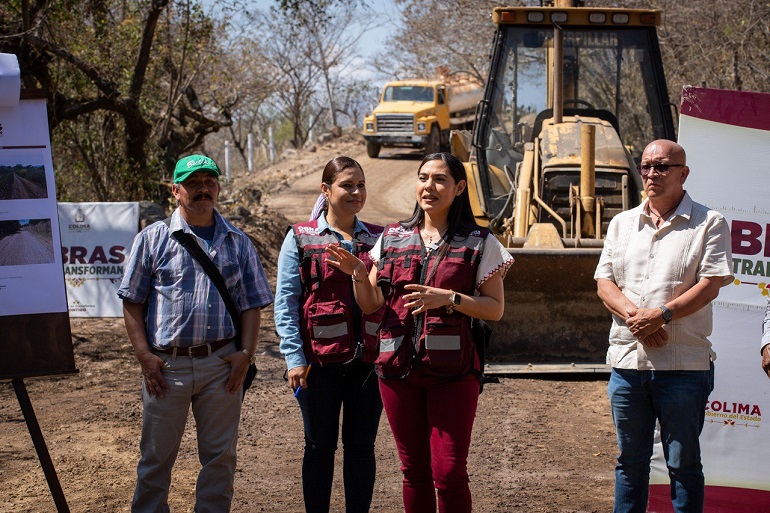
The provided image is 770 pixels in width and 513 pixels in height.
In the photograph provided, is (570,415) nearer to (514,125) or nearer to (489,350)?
(489,350)

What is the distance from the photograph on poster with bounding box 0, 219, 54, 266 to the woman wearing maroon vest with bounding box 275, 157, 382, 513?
3.73ft

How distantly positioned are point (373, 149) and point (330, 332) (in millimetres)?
25360

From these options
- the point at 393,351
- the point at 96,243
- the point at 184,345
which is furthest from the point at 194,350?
the point at 96,243

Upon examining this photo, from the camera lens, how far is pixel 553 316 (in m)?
7.74

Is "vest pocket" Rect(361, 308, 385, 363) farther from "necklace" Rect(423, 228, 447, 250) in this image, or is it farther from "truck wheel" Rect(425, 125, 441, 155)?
"truck wheel" Rect(425, 125, 441, 155)

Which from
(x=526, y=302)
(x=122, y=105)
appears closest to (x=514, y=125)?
(x=526, y=302)

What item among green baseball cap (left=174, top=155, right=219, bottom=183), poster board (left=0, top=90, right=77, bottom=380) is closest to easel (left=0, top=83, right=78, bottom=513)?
poster board (left=0, top=90, right=77, bottom=380)

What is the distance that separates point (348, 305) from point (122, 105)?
865 cm

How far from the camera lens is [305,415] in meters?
4.17

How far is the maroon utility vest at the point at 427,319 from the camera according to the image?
3.79 m

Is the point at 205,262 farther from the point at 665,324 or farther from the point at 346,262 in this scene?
the point at 665,324

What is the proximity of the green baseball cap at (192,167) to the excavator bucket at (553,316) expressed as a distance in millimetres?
4011

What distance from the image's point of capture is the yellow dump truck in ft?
91.1

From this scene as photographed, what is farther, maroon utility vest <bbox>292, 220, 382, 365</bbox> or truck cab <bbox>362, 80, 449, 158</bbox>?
truck cab <bbox>362, 80, 449, 158</bbox>
